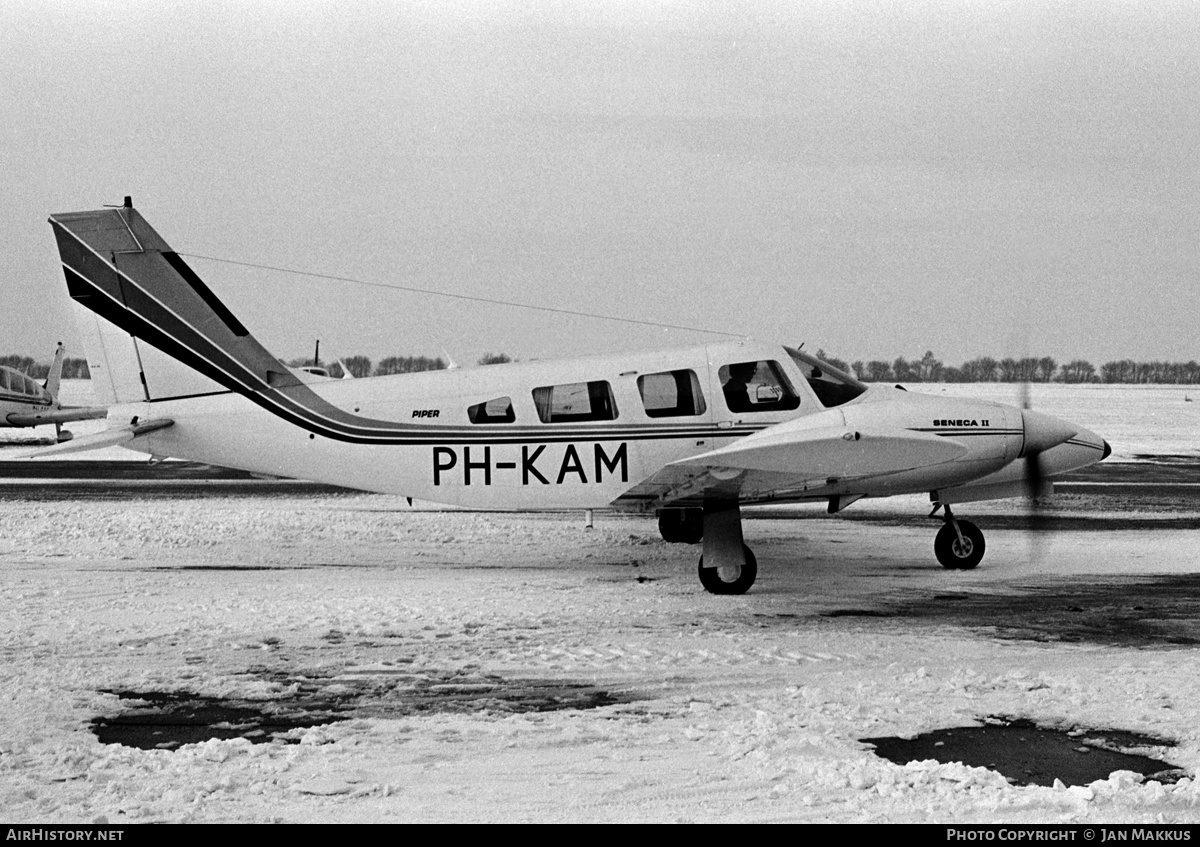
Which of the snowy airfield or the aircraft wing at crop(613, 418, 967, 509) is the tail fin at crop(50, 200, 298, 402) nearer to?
the snowy airfield

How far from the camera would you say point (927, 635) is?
9.34 m

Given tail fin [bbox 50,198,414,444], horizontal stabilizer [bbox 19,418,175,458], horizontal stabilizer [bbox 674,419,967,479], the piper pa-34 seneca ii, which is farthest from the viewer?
tail fin [bbox 50,198,414,444]

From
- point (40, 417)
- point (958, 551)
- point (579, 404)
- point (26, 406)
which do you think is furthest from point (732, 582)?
point (26, 406)

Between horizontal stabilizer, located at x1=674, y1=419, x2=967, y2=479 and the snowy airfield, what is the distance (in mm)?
1416

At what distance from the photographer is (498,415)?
467 inches

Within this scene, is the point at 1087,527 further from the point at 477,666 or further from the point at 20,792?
the point at 20,792

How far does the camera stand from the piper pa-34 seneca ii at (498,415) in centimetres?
1166

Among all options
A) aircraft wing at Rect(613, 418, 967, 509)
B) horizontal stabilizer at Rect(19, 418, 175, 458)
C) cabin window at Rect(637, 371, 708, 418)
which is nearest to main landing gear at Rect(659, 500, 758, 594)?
aircraft wing at Rect(613, 418, 967, 509)

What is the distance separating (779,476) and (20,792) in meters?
7.09

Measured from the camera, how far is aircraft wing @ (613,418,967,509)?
10.1 metres

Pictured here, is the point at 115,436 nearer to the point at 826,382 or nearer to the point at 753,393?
the point at 753,393

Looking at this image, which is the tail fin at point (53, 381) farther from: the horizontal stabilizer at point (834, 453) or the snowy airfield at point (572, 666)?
the horizontal stabilizer at point (834, 453)
